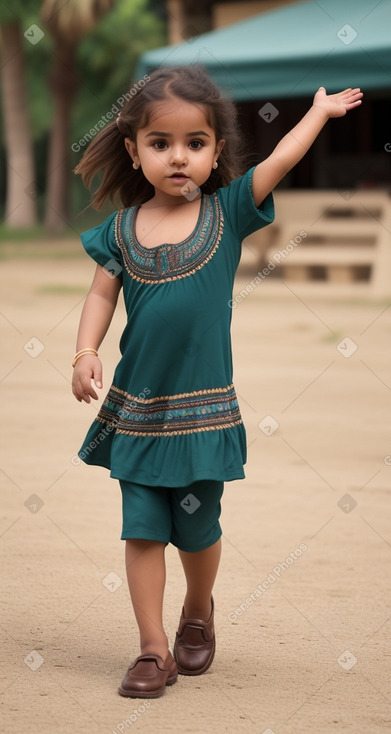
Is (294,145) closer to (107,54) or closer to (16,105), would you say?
(16,105)

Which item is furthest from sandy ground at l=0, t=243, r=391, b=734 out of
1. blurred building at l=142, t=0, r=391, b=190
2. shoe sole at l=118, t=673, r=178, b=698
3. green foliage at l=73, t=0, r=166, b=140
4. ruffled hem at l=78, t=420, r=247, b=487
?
green foliage at l=73, t=0, r=166, b=140

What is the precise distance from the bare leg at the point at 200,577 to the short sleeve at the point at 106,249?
2.32 ft

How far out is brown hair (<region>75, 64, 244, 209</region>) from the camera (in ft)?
9.17

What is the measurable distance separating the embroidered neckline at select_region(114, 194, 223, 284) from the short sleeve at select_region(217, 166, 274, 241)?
28mm

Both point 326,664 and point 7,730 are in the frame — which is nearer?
point 7,730

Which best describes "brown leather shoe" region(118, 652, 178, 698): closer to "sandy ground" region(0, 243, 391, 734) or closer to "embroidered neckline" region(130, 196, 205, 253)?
"sandy ground" region(0, 243, 391, 734)

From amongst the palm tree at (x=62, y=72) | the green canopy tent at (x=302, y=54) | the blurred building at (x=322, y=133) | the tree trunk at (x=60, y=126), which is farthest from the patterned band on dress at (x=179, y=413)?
the tree trunk at (x=60, y=126)

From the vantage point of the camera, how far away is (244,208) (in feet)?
9.20

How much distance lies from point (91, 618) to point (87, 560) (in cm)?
49

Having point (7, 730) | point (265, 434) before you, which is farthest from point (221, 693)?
point (265, 434)

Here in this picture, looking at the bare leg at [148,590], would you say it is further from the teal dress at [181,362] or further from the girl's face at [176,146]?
the girl's face at [176,146]

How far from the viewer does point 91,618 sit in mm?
3213

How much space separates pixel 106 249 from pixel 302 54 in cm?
826

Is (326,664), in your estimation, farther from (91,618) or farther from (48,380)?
(48,380)
